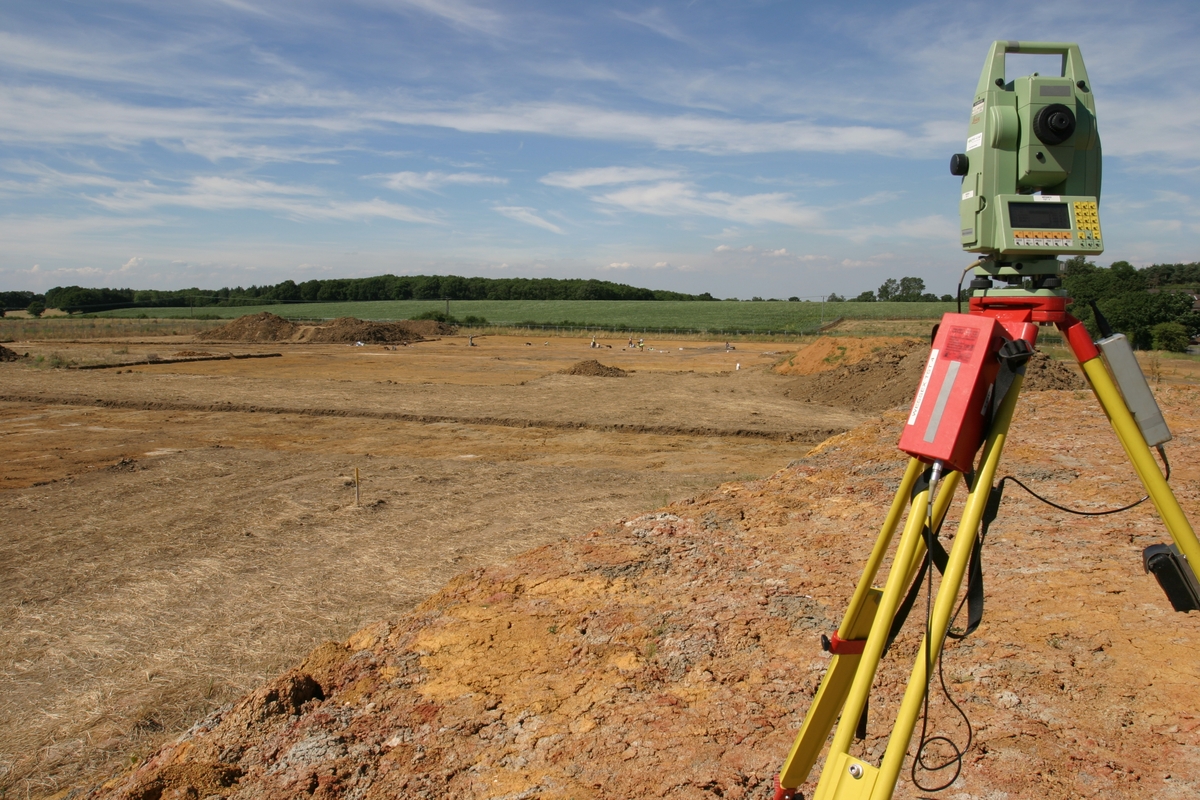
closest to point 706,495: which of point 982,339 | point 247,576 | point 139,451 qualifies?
point 247,576

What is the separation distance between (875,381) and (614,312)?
213 ft

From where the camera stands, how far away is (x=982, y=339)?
1819mm

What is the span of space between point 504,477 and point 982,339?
32.1 ft

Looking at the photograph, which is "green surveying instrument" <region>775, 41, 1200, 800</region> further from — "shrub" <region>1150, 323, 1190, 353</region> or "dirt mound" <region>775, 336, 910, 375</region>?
"shrub" <region>1150, 323, 1190, 353</region>

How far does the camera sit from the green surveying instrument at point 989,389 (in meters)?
1.75

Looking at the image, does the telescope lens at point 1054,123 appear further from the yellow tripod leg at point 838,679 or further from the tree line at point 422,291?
the tree line at point 422,291

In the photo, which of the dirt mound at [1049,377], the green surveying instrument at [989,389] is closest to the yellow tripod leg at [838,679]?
the green surveying instrument at [989,389]

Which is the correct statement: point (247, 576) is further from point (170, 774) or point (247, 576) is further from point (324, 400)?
point (324, 400)

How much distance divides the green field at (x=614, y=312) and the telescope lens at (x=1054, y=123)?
6258 cm

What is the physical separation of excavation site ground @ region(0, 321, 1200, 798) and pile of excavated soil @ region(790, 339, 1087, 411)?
1.25 feet

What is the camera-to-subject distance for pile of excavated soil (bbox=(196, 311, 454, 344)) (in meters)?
46.2

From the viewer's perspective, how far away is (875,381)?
19.8 metres

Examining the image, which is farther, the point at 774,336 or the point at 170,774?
the point at 774,336

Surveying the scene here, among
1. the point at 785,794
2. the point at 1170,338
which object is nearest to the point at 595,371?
the point at 785,794
